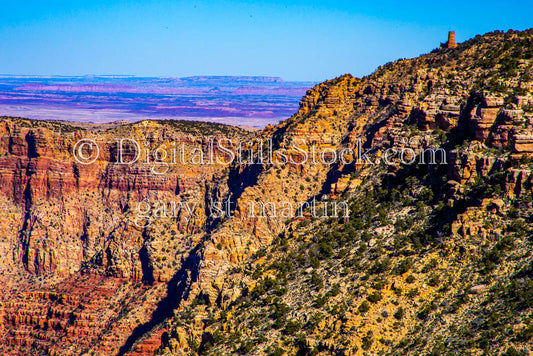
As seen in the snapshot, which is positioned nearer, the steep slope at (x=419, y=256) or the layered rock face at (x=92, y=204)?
the steep slope at (x=419, y=256)

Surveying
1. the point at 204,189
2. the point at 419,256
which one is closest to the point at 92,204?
the point at 204,189

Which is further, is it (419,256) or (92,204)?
(92,204)

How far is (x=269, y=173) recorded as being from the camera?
94.0 m

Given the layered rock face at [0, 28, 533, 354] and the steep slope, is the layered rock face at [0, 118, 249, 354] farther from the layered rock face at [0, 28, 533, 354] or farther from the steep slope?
the steep slope

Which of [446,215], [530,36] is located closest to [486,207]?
[446,215]

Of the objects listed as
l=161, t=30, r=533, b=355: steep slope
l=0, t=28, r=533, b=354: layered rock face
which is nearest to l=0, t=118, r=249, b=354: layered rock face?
l=0, t=28, r=533, b=354: layered rock face

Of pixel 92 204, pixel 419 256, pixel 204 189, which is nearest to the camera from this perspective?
pixel 419 256

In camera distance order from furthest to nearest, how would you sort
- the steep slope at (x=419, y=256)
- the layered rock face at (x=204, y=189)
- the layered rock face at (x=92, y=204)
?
the layered rock face at (x=92, y=204), the layered rock face at (x=204, y=189), the steep slope at (x=419, y=256)

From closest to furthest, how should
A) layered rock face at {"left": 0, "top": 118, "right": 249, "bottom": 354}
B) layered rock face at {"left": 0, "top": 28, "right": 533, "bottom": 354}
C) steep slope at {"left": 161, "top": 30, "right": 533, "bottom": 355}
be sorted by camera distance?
steep slope at {"left": 161, "top": 30, "right": 533, "bottom": 355}
layered rock face at {"left": 0, "top": 28, "right": 533, "bottom": 354}
layered rock face at {"left": 0, "top": 118, "right": 249, "bottom": 354}

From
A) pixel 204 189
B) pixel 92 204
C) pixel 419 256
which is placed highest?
pixel 419 256

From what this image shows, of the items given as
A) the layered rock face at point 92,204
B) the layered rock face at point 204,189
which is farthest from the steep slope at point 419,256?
the layered rock face at point 92,204

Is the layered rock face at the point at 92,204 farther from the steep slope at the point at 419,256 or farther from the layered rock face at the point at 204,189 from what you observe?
the steep slope at the point at 419,256

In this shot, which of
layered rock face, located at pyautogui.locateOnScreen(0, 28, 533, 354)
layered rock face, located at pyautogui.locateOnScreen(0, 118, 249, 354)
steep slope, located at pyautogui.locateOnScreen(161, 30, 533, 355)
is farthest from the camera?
layered rock face, located at pyautogui.locateOnScreen(0, 118, 249, 354)

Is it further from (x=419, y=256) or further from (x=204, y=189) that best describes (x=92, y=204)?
(x=419, y=256)
